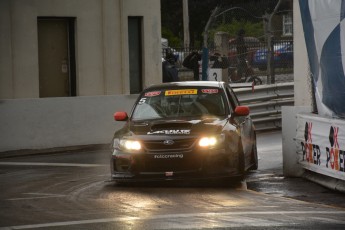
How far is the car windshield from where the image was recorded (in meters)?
15.8

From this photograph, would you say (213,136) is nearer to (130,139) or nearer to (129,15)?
(130,139)

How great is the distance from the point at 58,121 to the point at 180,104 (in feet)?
23.3

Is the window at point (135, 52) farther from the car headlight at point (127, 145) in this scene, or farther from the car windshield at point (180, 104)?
the car headlight at point (127, 145)

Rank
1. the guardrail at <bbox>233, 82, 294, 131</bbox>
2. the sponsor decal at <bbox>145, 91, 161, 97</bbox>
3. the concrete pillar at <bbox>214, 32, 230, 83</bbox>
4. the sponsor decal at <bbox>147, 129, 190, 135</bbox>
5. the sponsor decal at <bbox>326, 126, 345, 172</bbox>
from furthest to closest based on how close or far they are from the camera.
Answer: the concrete pillar at <bbox>214, 32, 230, 83</bbox> < the guardrail at <bbox>233, 82, 294, 131</bbox> < the sponsor decal at <bbox>145, 91, 161, 97</bbox> < the sponsor decal at <bbox>147, 129, 190, 135</bbox> < the sponsor decal at <bbox>326, 126, 345, 172</bbox>

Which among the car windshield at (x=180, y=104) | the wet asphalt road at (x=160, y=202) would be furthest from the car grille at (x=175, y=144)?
the car windshield at (x=180, y=104)

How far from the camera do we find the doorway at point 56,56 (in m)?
25.1

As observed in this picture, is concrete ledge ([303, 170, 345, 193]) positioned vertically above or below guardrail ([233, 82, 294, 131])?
below

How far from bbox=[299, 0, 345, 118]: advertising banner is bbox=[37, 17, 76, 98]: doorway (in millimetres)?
10225

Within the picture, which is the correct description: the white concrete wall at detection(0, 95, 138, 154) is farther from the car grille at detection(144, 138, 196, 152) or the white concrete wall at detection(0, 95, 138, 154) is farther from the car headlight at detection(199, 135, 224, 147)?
the car headlight at detection(199, 135, 224, 147)

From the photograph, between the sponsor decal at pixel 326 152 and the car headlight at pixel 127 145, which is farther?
the car headlight at pixel 127 145

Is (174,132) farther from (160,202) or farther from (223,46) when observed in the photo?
(223,46)

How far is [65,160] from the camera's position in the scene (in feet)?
65.7

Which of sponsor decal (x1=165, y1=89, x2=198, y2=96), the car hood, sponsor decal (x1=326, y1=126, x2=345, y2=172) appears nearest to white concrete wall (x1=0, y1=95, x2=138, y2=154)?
sponsor decal (x1=165, y1=89, x2=198, y2=96)

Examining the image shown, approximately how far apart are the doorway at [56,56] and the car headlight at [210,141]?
10995 millimetres
